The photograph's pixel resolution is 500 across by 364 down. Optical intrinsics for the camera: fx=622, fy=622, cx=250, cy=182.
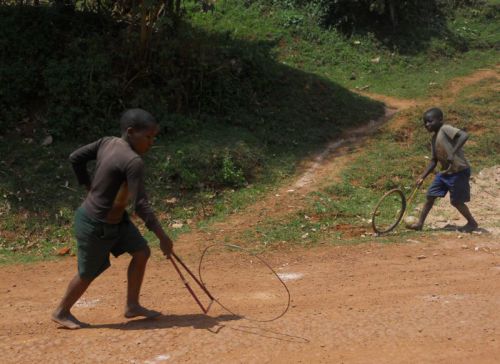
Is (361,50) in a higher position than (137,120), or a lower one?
higher

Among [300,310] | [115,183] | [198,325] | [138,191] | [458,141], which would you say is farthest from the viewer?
[458,141]

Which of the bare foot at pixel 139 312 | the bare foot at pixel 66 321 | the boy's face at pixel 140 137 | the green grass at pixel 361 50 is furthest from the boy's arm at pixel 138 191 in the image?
the green grass at pixel 361 50

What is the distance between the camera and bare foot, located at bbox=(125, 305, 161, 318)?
5.04 metres

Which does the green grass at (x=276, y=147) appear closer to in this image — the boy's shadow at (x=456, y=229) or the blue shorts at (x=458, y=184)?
the boy's shadow at (x=456, y=229)

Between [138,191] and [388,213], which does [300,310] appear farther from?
[388,213]

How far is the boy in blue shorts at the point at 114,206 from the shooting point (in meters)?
4.40

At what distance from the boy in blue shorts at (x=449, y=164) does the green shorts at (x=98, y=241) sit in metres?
4.16

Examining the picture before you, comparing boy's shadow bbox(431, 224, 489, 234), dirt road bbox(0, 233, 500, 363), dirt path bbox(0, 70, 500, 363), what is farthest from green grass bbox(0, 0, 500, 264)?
dirt road bbox(0, 233, 500, 363)

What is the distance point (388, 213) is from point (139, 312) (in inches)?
179

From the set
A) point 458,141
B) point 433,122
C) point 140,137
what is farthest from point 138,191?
point 458,141

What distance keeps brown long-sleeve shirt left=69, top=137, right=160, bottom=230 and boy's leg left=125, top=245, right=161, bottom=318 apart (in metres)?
0.37

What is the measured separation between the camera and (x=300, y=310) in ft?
17.2

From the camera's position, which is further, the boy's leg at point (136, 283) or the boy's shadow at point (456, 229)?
the boy's shadow at point (456, 229)

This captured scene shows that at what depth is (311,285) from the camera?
593cm
